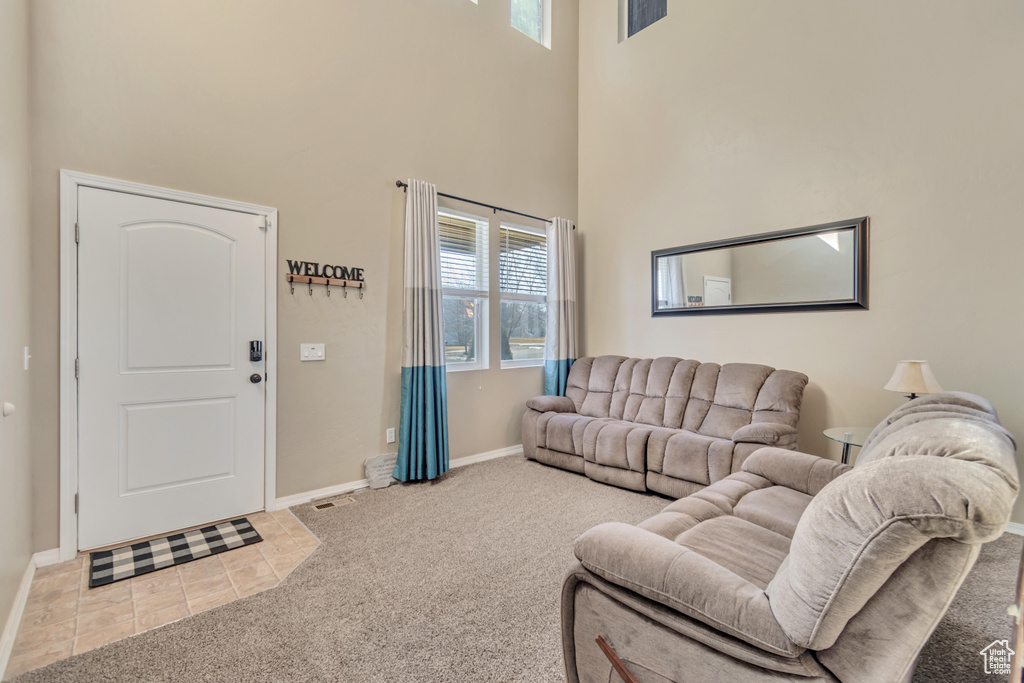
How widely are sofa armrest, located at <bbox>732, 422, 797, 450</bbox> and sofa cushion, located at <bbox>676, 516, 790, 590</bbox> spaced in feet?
4.44

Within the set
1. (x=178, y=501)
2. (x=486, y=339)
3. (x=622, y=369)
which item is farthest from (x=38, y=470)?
(x=622, y=369)

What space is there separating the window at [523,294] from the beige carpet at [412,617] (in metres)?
1.98

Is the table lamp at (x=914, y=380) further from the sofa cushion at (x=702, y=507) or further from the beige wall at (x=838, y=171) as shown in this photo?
the sofa cushion at (x=702, y=507)

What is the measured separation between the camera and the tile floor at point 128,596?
5.79 ft

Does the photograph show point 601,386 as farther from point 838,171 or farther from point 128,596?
point 128,596

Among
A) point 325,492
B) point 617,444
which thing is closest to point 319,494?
point 325,492

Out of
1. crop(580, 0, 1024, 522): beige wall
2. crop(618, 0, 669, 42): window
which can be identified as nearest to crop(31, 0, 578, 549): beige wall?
crop(618, 0, 669, 42): window

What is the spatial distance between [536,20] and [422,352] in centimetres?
403

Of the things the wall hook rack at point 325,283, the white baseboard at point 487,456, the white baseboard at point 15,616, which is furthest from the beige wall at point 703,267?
the white baseboard at point 15,616

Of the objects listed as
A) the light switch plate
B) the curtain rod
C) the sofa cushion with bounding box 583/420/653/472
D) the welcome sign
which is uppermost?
the curtain rod

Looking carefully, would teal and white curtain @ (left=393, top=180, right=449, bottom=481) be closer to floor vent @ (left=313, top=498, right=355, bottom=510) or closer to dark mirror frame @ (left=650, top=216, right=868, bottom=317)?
floor vent @ (left=313, top=498, right=355, bottom=510)

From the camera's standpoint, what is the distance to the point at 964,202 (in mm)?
2834

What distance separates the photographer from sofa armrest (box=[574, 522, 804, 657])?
3.29 feet

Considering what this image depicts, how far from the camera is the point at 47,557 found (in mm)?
2340
